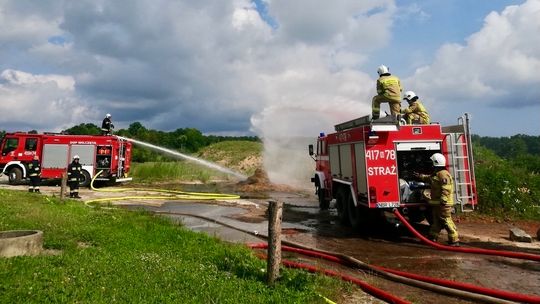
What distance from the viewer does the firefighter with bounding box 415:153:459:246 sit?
8.63 meters

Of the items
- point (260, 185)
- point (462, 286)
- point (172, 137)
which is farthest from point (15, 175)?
point (172, 137)

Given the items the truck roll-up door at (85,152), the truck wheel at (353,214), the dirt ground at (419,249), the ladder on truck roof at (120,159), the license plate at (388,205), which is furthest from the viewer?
the ladder on truck roof at (120,159)

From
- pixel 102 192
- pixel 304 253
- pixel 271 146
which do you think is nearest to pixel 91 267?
pixel 304 253

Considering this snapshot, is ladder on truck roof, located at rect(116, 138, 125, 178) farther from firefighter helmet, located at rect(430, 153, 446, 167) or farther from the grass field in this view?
firefighter helmet, located at rect(430, 153, 446, 167)

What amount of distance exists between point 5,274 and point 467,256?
7177 mm

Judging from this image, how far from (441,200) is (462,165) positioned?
1.28m

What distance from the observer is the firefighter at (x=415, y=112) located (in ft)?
35.2

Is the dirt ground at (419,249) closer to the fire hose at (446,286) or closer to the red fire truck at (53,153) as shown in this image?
the fire hose at (446,286)

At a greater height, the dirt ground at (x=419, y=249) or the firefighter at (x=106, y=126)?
the firefighter at (x=106, y=126)

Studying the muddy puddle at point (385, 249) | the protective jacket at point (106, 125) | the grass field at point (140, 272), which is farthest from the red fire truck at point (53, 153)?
the grass field at point (140, 272)

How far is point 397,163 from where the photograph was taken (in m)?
9.53

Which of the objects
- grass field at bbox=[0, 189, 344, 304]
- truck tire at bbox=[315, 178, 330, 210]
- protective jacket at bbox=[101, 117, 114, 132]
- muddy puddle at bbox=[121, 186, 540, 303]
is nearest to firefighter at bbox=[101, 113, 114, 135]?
protective jacket at bbox=[101, 117, 114, 132]

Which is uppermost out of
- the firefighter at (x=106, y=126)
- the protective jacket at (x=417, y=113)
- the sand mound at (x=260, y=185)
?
the firefighter at (x=106, y=126)

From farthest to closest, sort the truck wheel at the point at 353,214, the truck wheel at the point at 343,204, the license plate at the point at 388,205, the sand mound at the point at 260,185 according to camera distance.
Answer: the sand mound at the point at 260,185
the truck wheel at the point at 343,204
the truck wheel at the point at 353,214
the license plate at the point at 388,205
